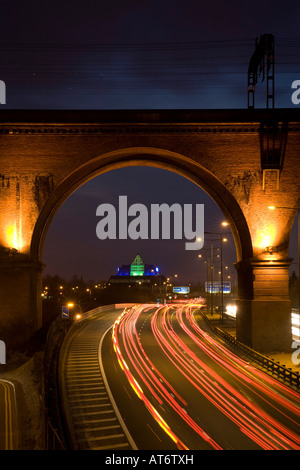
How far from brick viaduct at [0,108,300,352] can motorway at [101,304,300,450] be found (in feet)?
16.0

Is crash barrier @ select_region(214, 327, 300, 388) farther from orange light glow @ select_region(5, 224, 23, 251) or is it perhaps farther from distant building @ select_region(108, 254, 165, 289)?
distant building @ select_region(108, 254, 165, 289)

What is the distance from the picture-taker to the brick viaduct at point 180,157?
28938 millimetres

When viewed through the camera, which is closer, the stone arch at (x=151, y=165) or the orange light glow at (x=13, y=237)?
the orange light glow at (x=13, y=237)

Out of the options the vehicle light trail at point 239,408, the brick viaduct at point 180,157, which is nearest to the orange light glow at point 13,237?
the brick viaduct at point 180,157

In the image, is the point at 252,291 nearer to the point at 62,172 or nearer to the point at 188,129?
the point at 188,129

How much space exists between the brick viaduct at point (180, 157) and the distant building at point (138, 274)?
14027cm

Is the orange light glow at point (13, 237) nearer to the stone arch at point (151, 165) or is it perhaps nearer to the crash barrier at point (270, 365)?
the stone arch at point (151, 165)

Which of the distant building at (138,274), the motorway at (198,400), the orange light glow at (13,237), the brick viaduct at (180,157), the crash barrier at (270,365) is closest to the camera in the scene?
the motorway at (198,400)

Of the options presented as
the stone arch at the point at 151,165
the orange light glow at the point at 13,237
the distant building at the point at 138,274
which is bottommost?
the distant building at the point at 138,274

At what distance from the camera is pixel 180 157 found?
98.7ft

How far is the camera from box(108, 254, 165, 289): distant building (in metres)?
172

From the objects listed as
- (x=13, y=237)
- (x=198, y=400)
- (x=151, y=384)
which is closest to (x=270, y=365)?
(x=151, y=384)

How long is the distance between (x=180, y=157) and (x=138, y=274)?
507 ft
